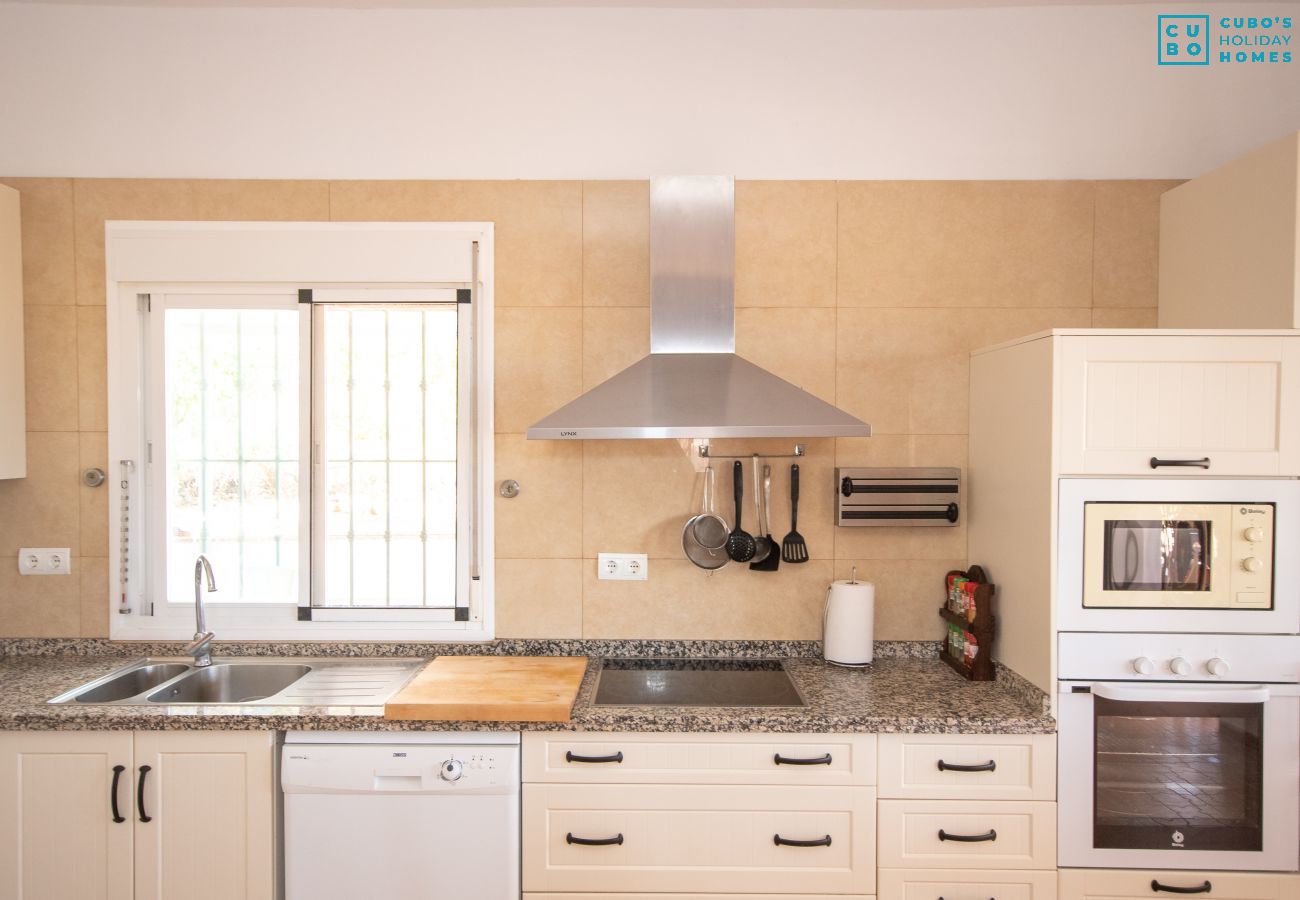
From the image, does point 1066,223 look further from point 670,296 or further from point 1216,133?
point 670,296

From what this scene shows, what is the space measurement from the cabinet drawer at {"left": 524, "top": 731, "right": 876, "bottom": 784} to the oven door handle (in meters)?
0.60

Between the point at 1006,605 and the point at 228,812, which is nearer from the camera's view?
the point at 228,812

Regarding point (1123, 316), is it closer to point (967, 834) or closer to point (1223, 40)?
point (1223, 40)

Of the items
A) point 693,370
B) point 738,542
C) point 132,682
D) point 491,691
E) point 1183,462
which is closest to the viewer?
point 1183,462

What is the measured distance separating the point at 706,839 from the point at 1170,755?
1.18 m

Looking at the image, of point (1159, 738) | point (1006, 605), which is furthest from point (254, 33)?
point (1159, 738)

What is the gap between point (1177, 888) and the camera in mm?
1890

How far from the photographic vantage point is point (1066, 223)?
2404 millimetres

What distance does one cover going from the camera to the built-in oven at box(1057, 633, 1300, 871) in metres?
1.87

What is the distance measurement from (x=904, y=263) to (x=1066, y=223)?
525mm

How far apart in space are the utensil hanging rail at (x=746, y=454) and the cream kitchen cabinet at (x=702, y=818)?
0.87 m

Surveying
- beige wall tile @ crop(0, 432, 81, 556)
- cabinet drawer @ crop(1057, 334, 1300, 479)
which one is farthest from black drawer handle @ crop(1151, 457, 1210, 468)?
beige wall tile @ crop(0, 432, 81, 556)

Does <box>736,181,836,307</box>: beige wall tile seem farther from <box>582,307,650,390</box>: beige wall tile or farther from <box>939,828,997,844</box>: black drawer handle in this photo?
<box>939,828,997,844</box>: black drawer handle

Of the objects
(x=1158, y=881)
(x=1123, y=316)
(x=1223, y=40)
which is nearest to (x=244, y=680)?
(x=1158, y=881)
